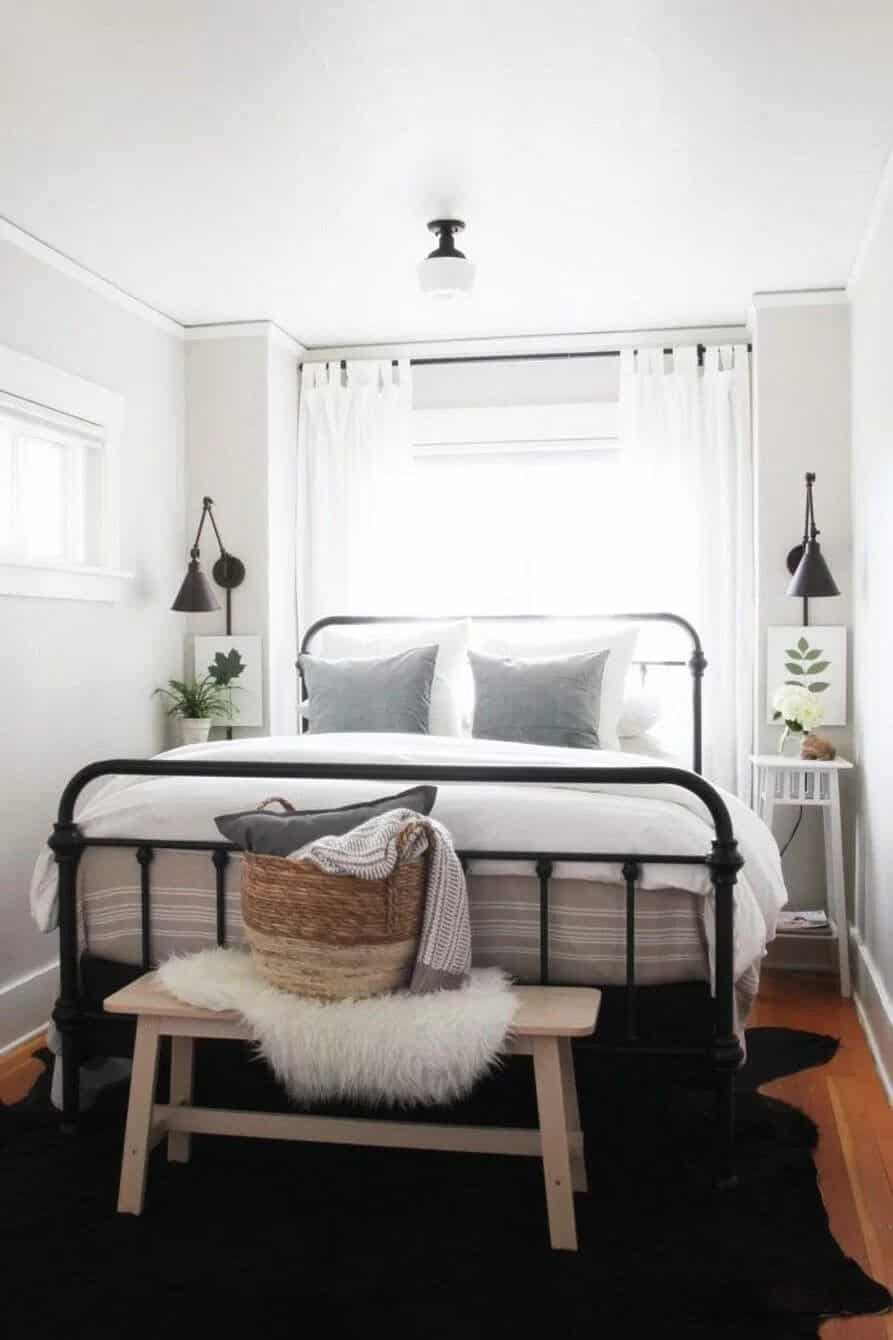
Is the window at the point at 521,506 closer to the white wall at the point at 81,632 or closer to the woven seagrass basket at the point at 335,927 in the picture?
the white wall at the point at 81,632

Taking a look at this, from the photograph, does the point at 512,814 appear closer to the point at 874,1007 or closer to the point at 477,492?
the point at 874,1007

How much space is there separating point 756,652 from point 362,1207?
2.66 meters

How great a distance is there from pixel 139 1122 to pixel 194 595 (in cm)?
236

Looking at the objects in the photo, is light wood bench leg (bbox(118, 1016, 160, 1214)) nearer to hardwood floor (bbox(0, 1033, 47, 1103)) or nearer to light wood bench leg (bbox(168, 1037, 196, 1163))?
light wood bench leg (bbox(168, 1037, 196, 1163))

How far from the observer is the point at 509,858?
2.43m

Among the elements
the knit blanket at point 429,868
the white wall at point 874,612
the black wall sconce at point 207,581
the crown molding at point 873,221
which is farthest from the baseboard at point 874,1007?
the black wall sconce at point 207,581

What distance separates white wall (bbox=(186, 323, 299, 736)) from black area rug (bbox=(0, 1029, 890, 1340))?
7.39 feet

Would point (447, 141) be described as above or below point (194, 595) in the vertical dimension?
above

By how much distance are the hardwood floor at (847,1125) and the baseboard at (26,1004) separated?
6.80 feet

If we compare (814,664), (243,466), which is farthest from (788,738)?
(243,466)

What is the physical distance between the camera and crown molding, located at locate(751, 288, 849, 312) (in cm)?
421

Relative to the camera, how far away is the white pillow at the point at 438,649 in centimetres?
405

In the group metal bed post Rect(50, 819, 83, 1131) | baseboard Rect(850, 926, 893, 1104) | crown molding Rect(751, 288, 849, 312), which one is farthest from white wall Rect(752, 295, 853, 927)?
metal bed post Rect(50, 819, 83, 1131)

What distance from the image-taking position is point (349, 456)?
194 inches
